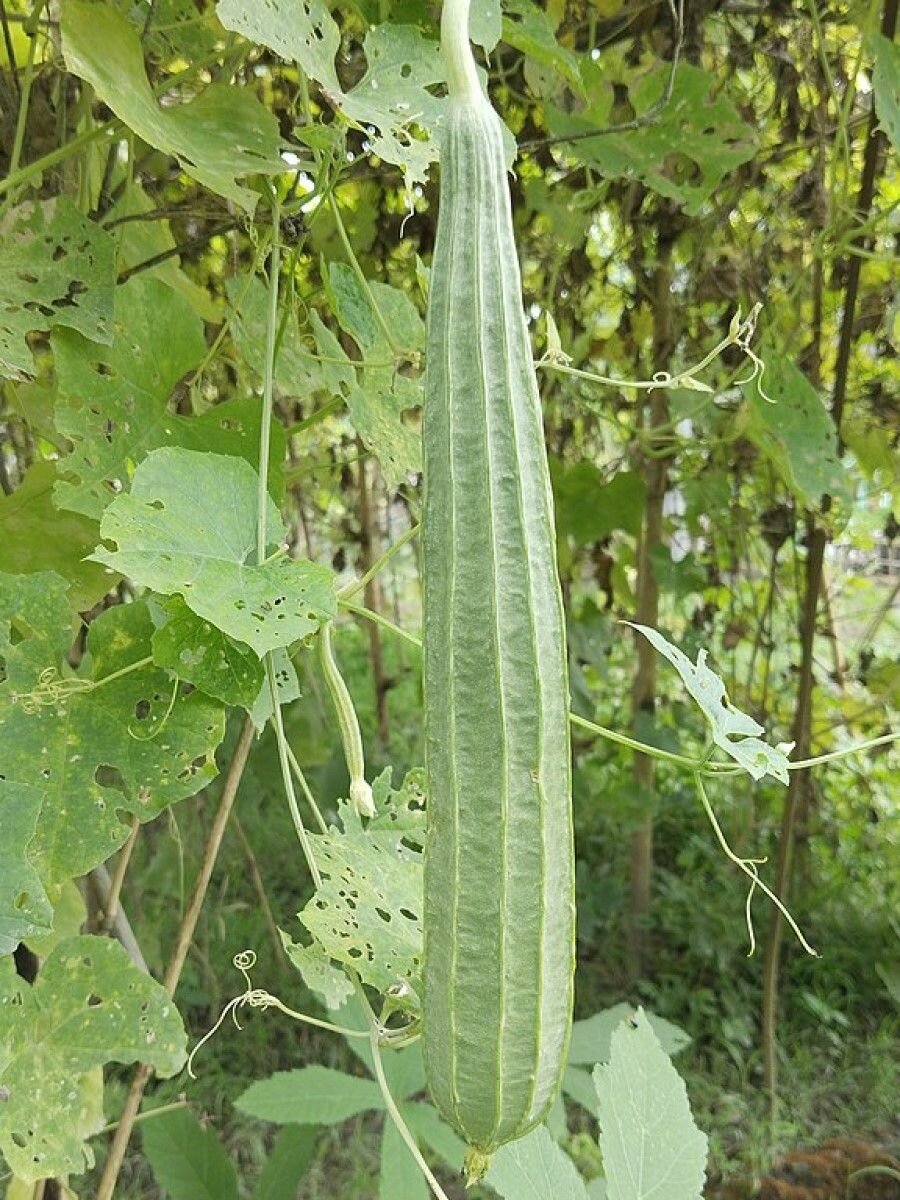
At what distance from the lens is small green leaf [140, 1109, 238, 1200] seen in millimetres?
1280

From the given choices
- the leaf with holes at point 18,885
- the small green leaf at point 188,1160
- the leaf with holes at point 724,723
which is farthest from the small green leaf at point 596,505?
the leaf with holes at point 18,885

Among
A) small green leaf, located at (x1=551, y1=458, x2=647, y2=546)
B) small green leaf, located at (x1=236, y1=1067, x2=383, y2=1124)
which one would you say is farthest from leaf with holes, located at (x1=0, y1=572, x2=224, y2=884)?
small green leaf, located at (x1=551, y1=458, x2=647, y2=546)

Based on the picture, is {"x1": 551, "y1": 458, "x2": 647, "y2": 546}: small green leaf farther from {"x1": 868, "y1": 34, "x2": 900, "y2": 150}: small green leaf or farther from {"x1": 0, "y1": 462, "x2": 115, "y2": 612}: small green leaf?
{"x1": 0, "y1": 462, "x2": 115, "y2": 612}: small green leaf

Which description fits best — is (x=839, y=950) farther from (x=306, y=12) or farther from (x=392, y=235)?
(x=306, y=12)

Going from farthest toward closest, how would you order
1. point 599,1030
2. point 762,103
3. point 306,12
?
1. point 762,103
2. point 599,1030
3. point 306,12

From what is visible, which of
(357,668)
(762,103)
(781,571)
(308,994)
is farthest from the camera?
(357,668)

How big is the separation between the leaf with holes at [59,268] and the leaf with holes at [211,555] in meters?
0.18

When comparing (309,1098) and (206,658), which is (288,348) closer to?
(206,658)

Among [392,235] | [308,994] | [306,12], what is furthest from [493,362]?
[308,994]

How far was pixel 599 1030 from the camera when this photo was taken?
1678 mm

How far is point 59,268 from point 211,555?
298 mm

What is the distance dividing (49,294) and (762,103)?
170 centimetres

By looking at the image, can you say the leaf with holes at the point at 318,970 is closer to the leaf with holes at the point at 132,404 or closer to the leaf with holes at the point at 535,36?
the leaf with holes at the point at 132,404

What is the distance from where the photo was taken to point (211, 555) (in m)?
0.64
